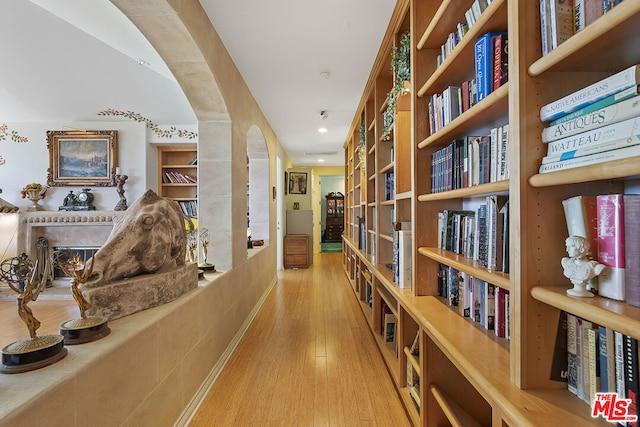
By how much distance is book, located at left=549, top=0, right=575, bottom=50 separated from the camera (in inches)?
30.3

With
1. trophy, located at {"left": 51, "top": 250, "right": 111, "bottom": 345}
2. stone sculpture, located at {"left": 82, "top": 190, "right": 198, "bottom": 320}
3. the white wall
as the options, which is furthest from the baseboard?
the white wall

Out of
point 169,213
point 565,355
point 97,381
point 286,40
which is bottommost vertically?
point 97,381

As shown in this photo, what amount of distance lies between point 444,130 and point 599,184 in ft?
2.14

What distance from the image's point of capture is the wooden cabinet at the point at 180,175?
5.26 meters

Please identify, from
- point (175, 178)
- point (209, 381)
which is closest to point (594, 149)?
point (209, 381)

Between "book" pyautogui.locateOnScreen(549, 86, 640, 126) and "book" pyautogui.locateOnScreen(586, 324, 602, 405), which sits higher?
"book" pyautogui.locateOnScreen(549, 86, 640, 126)

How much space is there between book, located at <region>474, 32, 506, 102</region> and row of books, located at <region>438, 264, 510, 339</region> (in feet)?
2.54

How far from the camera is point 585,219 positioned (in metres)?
0.74

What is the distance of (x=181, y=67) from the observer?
2127mm

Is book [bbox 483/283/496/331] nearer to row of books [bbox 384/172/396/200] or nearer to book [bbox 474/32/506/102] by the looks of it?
book [bbox 474/32/506/102]

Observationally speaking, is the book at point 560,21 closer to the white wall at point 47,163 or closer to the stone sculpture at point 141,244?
the stone sculpture at point 141,244

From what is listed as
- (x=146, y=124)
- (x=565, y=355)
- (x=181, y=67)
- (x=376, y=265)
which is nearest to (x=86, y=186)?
(x=146, y=124)

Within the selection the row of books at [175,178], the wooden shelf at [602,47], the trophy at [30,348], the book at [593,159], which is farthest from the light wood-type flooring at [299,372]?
the row of books at [175,178]

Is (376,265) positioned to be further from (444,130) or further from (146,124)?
(146,124)
